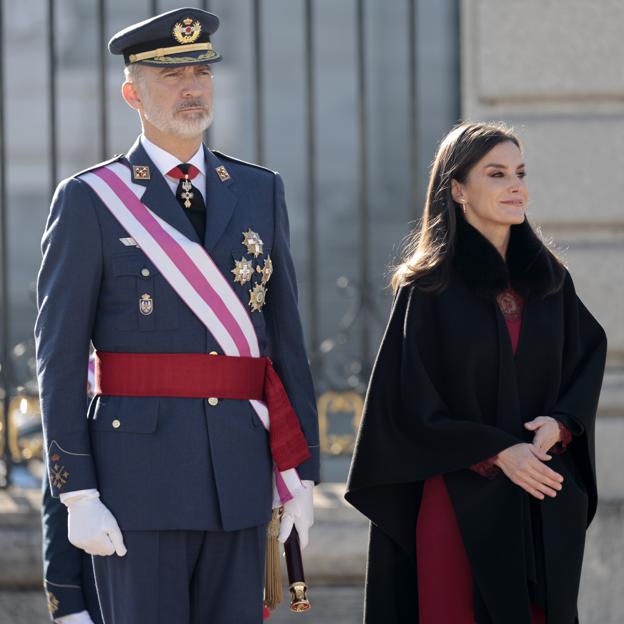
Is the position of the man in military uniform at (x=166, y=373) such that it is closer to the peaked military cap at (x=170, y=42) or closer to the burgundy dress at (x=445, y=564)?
the peaked military cap at (x=170, y=42)

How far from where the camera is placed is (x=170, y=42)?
11.0 ft

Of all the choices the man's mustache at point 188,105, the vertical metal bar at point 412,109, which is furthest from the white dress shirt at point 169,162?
the vertical metal bar at point 412,109

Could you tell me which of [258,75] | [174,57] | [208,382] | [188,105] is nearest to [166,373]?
[208,382]

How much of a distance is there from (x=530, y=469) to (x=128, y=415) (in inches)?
36.2

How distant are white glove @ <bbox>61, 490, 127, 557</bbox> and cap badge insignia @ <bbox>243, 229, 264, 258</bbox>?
61 cm

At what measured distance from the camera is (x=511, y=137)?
3.72 meters

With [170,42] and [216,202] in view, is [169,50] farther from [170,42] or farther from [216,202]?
[216,202]

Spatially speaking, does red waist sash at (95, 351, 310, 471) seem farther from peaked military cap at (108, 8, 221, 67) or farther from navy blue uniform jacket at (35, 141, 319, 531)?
peaked military cap at (108, 8, 221, 67)

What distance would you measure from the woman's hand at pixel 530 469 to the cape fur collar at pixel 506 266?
1.22 ft

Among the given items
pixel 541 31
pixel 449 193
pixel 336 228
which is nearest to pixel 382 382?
pixel 449 193

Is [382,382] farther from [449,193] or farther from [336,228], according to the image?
[336,228]

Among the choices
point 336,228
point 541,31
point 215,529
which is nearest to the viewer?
point 215,529

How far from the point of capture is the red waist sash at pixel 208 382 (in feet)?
10.8

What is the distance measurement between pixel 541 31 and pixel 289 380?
2262 millimetres
